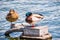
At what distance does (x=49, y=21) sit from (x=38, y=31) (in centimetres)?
140

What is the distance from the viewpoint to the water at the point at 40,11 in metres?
4.25

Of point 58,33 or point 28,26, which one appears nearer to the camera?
point 28,26

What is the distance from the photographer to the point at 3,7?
617cm

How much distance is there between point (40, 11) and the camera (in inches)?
221

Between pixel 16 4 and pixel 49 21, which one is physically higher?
pixel 16 4

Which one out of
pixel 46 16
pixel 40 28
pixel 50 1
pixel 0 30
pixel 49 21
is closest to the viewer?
pixel 40 28

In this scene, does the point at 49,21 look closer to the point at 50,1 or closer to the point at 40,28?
the point at 40,28

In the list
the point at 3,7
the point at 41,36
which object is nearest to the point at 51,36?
the point at 41,36

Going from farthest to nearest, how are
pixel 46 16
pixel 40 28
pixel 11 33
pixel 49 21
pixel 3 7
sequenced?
pixel 3 7 → pixel 46 16 → pixel 49 21 → pixel 11 33 → pixel 40 28

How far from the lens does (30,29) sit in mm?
3449

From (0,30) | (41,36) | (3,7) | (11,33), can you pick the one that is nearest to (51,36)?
(41,36)

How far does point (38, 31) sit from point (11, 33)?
60 centimetres

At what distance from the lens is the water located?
167 inches

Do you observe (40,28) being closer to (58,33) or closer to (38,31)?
(38,31)
